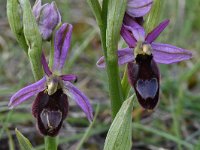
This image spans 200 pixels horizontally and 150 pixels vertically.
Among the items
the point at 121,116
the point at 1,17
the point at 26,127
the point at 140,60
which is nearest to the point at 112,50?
the point at 140,60

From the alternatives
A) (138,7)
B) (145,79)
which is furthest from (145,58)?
(138,7)

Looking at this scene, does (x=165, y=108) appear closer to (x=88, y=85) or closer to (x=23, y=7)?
(x=88, y=85)

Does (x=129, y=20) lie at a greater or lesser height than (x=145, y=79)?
greater

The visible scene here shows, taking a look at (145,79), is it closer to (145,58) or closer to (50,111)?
(145,58)

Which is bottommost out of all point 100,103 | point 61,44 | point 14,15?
point 100,103

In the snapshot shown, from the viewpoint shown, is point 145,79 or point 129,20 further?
point 129,20

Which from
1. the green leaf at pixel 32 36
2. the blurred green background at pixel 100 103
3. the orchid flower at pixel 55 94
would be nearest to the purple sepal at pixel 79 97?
the orchid flower at pixel 55 94

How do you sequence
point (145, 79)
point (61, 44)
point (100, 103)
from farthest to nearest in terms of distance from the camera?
point (100, 103) → point (61, 44) → point (145, 79)
